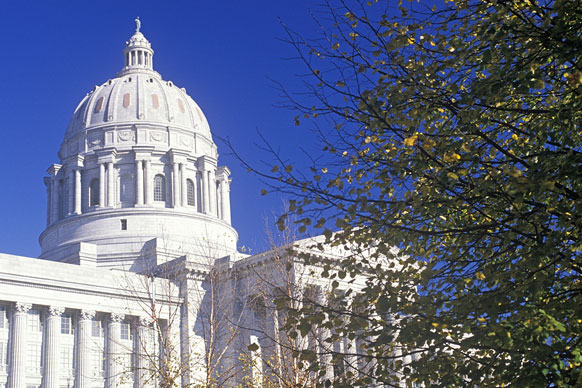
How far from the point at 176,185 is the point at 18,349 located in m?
28.6

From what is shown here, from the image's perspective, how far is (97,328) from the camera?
177 feet

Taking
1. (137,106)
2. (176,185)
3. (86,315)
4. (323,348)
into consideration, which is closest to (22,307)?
(86,315)

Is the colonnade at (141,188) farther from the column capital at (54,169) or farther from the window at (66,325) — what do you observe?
the window at (66,325)

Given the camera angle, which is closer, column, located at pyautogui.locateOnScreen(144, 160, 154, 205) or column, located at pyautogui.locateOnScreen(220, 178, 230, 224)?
column, located at pyautogui.locateOnScreen(144, 160, 154, 205)

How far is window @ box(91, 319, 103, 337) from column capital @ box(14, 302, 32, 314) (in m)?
5.27

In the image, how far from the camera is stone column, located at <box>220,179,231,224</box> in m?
79.4

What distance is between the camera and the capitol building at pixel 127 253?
50.1 metres

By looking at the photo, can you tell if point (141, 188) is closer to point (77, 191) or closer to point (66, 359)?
point (77, 191)

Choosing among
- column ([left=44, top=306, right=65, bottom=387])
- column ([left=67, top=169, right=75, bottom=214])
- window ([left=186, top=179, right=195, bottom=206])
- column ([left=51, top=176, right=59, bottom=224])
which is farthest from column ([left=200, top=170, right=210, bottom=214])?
column ([left=44, top=306, right=65, bottom=387])

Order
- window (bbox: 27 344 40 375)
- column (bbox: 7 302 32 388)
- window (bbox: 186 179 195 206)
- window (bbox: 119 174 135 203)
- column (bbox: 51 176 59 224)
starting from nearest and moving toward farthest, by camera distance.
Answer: column (bbox: 7 302 32 388)
window (bbox: 27 344 40 375)
window (bbox: 119 174 135 203)
column (bbox: 51 176 59 224)
window (bbox: 186 179 195 206)

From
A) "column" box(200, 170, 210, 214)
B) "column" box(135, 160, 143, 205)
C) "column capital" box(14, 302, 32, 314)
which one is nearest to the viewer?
"column capital" box(14, 302, 32, 314)

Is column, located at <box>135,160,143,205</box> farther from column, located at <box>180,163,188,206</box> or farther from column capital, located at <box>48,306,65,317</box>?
column capital, located at <box>48,306,65,317</box>

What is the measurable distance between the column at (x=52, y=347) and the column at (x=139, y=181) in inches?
877

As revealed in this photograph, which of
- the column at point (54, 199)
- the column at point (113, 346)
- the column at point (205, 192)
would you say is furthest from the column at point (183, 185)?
the column at point (113, 346)
